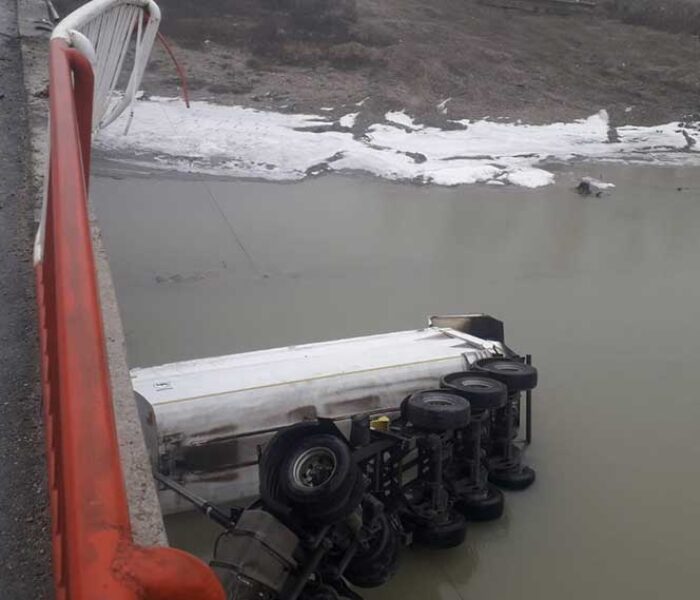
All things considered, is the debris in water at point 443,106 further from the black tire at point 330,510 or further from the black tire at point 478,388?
the black tire at point 330,510

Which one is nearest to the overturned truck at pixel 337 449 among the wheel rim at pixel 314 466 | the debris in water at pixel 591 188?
the wheel rim at pixel 314 466

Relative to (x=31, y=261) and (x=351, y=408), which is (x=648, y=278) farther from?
(x=31, y=261)

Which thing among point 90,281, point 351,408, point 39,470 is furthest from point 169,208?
point 90,281

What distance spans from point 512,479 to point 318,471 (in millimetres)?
1936

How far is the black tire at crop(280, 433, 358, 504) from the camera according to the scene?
176 inches

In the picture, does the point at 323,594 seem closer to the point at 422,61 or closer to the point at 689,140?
the point at 689,140

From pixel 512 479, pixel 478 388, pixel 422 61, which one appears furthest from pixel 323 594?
pixel 422 61

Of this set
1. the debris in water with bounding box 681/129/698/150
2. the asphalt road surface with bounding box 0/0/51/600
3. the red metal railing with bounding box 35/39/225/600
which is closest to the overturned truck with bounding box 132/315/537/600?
the asphalt road surface with bounding box 0/0/51/600

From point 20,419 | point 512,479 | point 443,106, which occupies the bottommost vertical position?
point 512,479

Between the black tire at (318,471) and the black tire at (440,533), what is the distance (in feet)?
3.16

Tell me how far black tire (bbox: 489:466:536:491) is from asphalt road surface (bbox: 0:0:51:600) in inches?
133

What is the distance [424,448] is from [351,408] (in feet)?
2.39

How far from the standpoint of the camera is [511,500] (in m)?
6.14

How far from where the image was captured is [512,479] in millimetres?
6180
